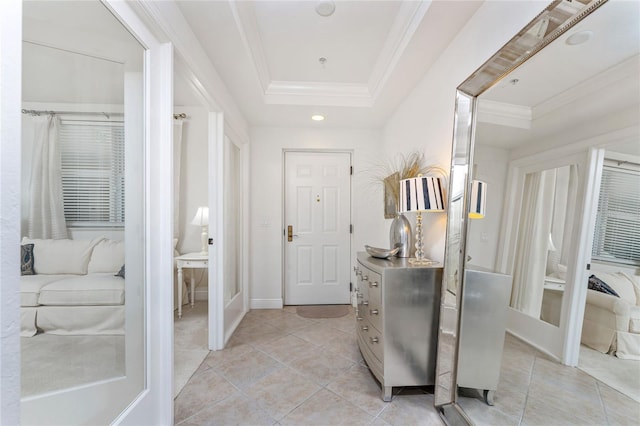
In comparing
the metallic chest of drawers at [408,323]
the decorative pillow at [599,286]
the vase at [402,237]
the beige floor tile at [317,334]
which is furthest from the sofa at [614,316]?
the beige floor tile at [317,334]

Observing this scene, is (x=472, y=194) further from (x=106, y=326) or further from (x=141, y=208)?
(x=106, y=326)

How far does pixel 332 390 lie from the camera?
1.76 metres

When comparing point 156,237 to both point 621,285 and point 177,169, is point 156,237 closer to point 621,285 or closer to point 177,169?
point 621,285

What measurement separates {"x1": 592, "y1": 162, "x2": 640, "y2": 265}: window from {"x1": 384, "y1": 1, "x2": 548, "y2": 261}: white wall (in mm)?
853

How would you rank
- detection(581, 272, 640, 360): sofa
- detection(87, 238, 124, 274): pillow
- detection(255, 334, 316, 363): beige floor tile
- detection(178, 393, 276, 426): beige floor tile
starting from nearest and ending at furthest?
detection(581, 272, 640, 360): sofa, detection(87, 238, 124, 274): pillow, detection(178, 393, 276, 426): beige floor tile, detection(255, 334, 316, 363): beige floor tile

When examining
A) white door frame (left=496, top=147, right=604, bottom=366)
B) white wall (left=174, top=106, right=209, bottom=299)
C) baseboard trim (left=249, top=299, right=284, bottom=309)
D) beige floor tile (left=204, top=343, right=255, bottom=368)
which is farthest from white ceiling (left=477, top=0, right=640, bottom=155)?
white wall (left=174, top=106, right=209, bottom=299)

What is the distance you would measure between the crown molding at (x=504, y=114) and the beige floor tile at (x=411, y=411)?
5.44 feet

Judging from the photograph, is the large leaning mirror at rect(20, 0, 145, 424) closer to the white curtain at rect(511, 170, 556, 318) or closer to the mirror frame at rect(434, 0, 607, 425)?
the mirror frame at rect(434, 0, 607, 425)

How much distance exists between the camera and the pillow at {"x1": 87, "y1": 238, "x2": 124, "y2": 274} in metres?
1.05

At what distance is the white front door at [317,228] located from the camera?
11.2 ft

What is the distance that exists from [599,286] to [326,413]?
1500 mm

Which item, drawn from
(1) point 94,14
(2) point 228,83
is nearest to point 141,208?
(1) point 94,14

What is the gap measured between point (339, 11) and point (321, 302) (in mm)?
3093

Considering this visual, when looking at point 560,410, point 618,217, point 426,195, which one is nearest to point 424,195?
point 426,195
